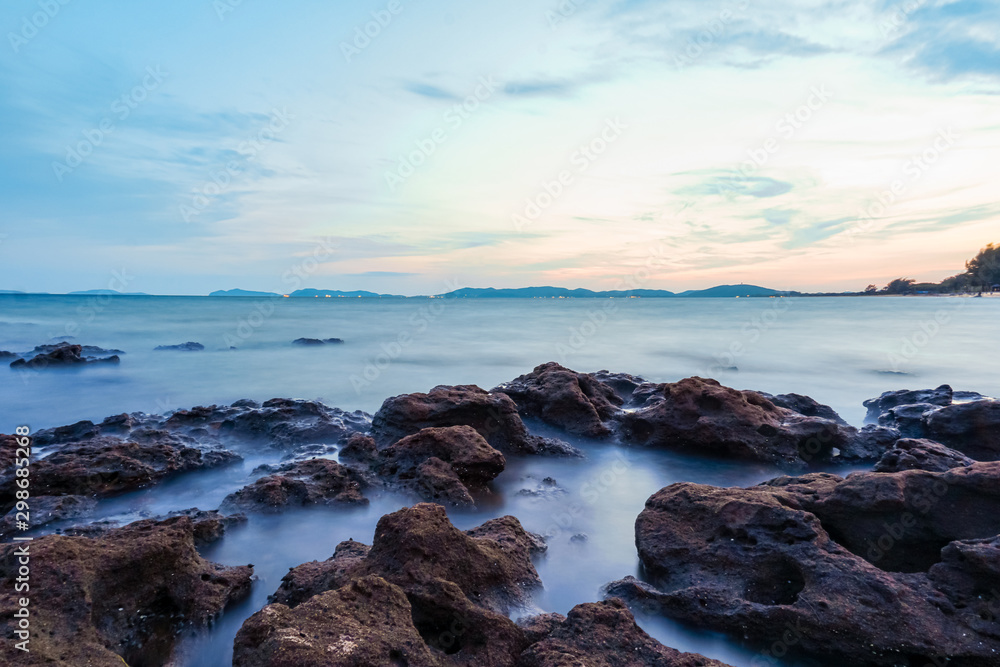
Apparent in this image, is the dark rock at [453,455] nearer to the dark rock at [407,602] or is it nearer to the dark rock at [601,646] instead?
the dark rock at [407,602]

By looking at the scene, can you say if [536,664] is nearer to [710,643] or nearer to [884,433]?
[710,643]

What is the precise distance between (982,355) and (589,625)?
79.8ft

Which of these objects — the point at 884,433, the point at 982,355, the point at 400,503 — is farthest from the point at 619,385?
the point at 982,355

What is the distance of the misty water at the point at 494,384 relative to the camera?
5246 mm

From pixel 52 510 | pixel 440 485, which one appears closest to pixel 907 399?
pixel 440 485

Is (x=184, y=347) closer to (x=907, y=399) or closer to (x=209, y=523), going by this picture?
(x=209, y=523)

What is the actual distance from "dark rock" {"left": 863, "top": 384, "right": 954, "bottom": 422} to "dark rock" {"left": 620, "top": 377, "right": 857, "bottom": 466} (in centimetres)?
252

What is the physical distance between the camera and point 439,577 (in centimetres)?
373

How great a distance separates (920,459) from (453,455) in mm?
5327

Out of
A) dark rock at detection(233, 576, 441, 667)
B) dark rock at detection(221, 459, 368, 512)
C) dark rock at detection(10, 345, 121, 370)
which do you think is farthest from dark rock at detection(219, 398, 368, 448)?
dark rock at detection(10, 345, 121, 370)

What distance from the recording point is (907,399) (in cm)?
1016

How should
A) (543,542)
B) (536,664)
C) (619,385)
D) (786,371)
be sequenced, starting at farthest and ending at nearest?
(786,371)
(619,385)
(543,542)
(536,664)

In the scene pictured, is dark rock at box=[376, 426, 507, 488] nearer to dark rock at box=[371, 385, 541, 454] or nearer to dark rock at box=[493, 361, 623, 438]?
dark rock at box=[371, 385, 541, 454]

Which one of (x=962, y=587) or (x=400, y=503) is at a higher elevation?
(x=962, y=587)
